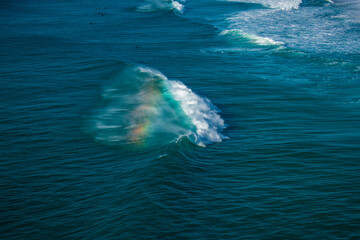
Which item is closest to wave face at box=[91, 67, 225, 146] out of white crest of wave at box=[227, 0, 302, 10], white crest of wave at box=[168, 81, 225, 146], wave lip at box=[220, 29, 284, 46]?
white crest of wave at box=[168, 81, 225, 146]

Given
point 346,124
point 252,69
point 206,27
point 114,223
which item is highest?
point 206,27

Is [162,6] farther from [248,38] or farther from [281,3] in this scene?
[248,38]

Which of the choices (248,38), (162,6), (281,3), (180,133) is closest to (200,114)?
(180,133)

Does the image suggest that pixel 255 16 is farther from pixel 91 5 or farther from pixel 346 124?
pixel 346 124

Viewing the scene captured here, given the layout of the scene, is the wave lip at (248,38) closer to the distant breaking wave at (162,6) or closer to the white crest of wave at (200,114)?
the white crest of wave at (200,114)

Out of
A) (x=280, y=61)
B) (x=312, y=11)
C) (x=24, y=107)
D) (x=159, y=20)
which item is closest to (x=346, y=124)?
(x=280, y=61)

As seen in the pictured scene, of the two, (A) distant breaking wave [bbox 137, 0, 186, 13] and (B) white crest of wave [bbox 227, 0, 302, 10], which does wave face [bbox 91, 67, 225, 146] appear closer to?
(A) distant breaking wave [bbox 137, 0, 186, 13]

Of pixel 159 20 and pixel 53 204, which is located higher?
pixel 159 20
